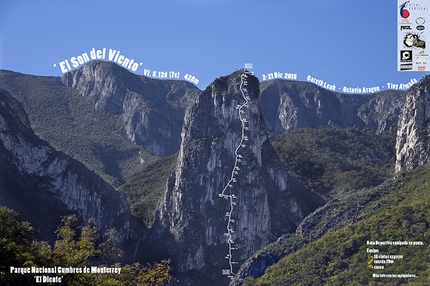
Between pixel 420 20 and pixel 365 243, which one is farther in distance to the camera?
pixel 365 243

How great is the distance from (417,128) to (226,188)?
80.1ft

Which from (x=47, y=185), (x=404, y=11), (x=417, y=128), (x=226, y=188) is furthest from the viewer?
(x=226, y=188)

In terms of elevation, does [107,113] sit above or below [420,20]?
above

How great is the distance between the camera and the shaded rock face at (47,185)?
7525 centimetres

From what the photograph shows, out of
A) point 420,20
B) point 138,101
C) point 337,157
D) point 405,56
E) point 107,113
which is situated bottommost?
point 337,157

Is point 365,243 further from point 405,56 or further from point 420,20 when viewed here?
point 420,20

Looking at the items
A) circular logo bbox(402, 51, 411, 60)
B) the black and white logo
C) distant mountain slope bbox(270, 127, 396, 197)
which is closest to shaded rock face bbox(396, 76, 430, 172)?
distant mountain slope bbox(270, 127, 396, 197)

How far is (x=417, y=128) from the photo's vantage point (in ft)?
281

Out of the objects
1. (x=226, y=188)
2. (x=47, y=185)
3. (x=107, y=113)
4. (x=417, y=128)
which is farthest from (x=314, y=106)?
(x=47, y=185)

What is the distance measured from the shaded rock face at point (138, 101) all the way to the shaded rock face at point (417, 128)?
251ft

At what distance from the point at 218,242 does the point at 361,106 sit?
107763 mm

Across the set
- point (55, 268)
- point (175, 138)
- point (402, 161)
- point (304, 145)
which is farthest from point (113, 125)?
point (55, 268)

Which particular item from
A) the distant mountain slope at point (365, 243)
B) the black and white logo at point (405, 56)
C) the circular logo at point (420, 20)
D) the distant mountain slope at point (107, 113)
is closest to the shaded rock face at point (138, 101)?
the distant mountain slope at point (107, 113)

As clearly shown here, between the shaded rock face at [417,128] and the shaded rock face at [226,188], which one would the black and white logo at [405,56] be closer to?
the shaded rock face at [417,128]
